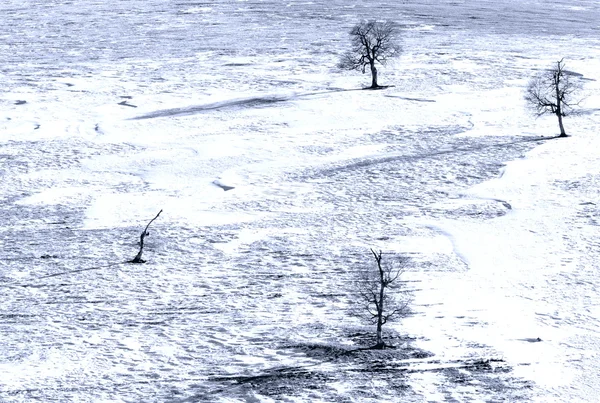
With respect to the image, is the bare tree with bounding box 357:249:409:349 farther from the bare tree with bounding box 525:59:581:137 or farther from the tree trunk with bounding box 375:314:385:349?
the bare tree with bounding box 525:59:581:137

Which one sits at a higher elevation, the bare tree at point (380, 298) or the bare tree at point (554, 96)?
the bare tree at point (554, 96)

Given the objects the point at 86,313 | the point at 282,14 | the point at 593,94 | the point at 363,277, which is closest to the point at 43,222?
the point at 86,313

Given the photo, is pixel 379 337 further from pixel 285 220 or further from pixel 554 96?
pixel 554 96

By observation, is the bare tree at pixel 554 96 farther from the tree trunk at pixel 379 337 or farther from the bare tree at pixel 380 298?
the tree trunk at pixel 379 337

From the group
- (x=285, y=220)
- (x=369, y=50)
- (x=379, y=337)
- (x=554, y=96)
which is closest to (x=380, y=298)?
(x=379, y=337)

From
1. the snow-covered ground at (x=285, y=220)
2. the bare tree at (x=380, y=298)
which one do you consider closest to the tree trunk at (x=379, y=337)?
the bare tree at (x=380, y=298)

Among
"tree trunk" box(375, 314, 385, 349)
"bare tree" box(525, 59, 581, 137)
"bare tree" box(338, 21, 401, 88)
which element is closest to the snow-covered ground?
"tree trunk" box(375, 314, 385, 349)
